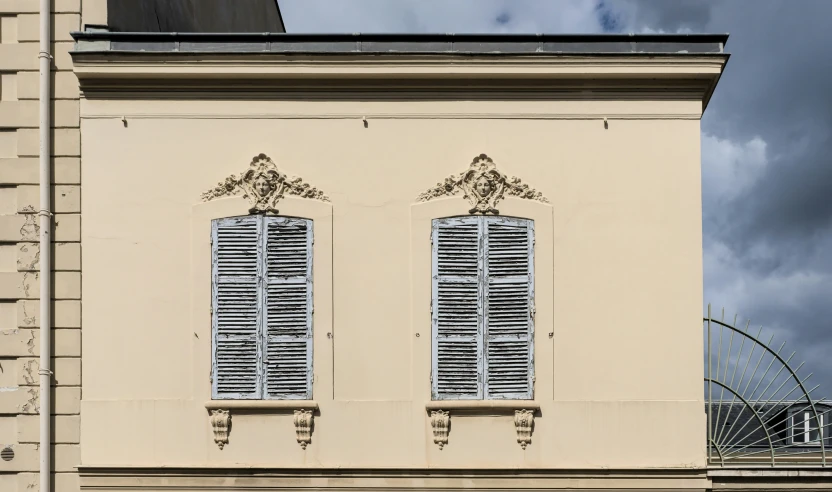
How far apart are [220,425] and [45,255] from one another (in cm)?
272

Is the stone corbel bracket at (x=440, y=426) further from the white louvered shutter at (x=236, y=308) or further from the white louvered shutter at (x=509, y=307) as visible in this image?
the white louvered shutter at (x=236, y=308)

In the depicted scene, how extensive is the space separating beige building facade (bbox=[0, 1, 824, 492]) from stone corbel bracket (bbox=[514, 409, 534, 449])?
3cm

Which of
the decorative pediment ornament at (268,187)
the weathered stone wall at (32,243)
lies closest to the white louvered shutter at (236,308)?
the decorative pediment ornament at (268,187)

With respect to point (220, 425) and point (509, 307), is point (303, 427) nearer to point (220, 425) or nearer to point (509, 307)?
point (220, 425)

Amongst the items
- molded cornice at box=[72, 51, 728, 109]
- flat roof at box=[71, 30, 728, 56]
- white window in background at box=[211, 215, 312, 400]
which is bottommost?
white window in background at box=[211, 215, 312, 400]

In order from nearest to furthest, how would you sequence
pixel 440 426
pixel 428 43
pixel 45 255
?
pixel 440 426 < pixel 45 255 < pixel 428 43

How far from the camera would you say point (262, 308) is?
31.8 ft

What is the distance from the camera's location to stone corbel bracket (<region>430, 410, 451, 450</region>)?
30.9 feet

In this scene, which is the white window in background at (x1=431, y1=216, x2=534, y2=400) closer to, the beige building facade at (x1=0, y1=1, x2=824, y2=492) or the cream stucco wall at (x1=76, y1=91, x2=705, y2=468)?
the beige building facade at (x1=0, y1=1, x2=824, y2=492)

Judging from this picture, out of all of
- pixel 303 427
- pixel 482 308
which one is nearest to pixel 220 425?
pixel 303 427

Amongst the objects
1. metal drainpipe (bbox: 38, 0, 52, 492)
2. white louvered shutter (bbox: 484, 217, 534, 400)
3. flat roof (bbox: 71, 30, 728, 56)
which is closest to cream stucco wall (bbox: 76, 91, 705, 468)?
white louvered shutter (bbox: 484, 217, 534, 400)

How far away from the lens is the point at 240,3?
16.4m

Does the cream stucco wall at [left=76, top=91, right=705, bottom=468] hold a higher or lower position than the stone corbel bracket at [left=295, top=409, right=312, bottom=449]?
higher

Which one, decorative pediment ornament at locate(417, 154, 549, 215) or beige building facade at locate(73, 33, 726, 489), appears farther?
decorative pediment ornament at locate(417, 154, 549, 215)
